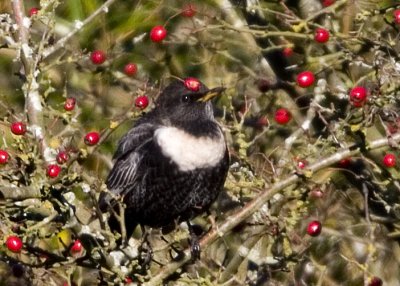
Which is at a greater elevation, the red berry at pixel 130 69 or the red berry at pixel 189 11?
the red berry at pixel 189 11

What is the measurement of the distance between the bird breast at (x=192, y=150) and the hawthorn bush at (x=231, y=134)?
12cm

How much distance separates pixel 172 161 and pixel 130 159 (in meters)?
0.28

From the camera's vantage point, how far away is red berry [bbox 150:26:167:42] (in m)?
6.79

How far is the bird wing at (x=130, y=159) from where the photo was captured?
6.07 metres

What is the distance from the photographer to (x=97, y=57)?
22.2 ft

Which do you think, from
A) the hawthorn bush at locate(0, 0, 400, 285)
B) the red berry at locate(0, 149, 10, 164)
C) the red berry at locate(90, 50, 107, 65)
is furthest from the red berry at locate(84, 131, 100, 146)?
the red berry at locate(90, 50, 107, 65)

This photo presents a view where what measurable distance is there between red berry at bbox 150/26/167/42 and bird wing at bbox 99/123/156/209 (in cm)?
83

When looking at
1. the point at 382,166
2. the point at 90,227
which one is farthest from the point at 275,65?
the point at 90,227

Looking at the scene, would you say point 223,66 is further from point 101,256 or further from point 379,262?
point 101,256

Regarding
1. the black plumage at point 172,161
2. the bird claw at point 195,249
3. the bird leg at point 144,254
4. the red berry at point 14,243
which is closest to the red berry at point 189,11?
the black plumage at point 172,161

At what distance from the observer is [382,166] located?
233 inches

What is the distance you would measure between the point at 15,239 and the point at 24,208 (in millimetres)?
232

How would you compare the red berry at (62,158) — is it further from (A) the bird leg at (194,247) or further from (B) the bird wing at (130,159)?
(B) the bird wing at (130,159)

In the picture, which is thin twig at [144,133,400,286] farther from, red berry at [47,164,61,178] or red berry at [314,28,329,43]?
red berry at [314,28,329,43]
